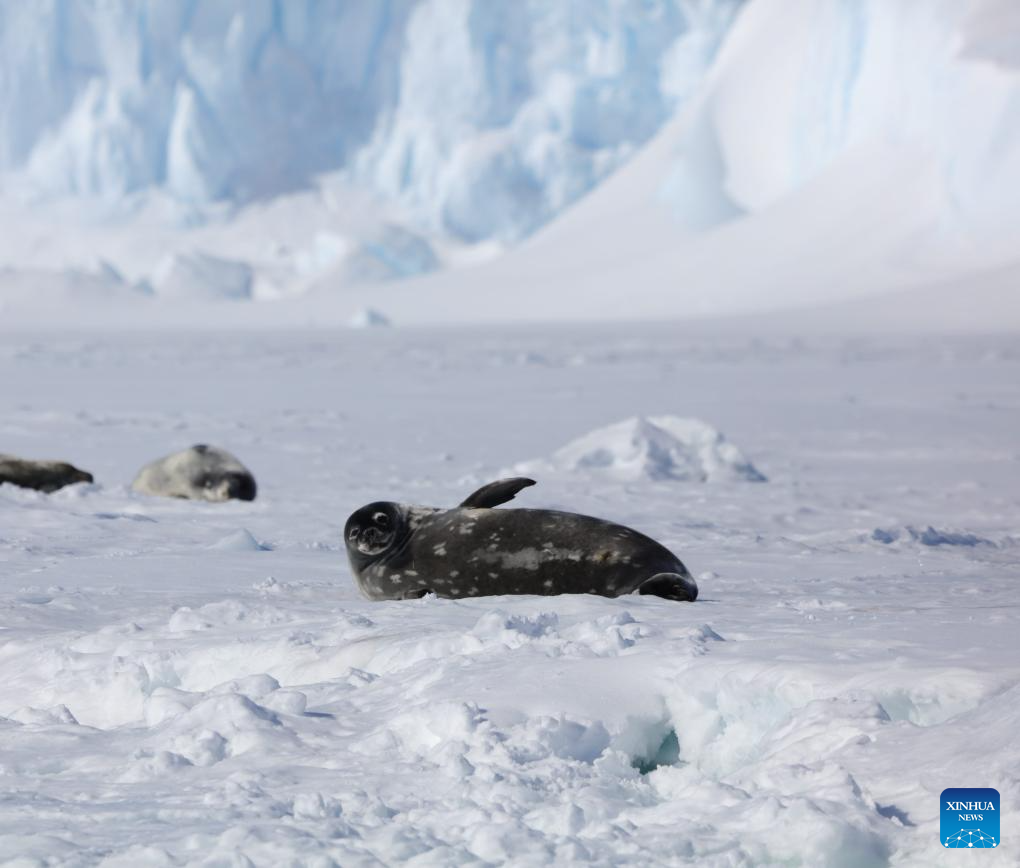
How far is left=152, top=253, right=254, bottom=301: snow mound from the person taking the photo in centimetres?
4659

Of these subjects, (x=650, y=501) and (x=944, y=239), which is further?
(x=944, y=239)

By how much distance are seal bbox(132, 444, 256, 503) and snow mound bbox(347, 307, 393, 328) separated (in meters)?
29.9

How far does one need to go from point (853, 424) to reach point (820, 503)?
487 cm

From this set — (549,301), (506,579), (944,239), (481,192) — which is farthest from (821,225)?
(506,579)

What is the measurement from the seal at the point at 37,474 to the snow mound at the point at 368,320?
1187 inches

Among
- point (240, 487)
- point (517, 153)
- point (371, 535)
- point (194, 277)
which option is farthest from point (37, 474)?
point (517, 153)

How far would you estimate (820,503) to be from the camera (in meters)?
7.38

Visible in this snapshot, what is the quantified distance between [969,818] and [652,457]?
6.51 m

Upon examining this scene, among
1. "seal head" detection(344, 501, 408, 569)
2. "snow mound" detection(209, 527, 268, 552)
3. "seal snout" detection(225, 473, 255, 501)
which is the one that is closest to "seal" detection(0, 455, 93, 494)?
"seal snout" detection(225, 473, 255, 501)

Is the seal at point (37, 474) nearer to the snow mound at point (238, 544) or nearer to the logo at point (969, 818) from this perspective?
the snow mound at point (238, 544)

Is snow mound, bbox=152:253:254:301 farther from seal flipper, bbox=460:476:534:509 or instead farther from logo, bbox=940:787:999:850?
logo, bbox=940:787:999:850

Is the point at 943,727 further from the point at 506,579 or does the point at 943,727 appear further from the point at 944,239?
the point at 944,239

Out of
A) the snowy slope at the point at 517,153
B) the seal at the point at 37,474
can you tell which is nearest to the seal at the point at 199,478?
the seal at the point at 37,474

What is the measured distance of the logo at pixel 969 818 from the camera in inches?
85.7
